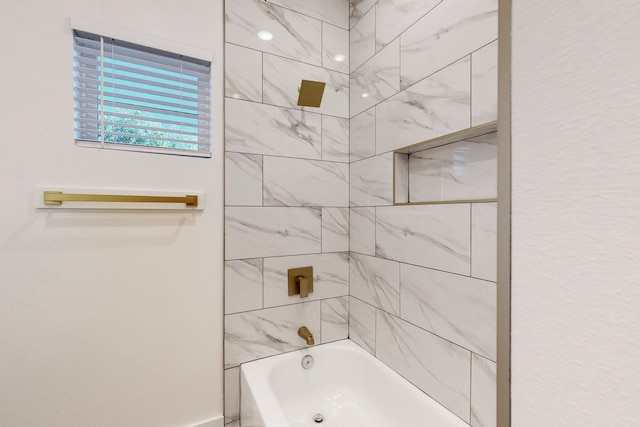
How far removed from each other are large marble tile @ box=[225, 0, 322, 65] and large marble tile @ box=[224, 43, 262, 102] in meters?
0.05

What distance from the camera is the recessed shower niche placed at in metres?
1.12

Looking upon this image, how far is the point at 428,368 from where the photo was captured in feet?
4.21

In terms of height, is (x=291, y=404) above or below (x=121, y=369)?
below

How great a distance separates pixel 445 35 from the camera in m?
1.18

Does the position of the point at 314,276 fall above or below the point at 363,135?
below

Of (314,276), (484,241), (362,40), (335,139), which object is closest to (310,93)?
(335,139)

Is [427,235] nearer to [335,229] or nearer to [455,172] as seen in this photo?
[455,172]

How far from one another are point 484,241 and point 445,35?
0.84m

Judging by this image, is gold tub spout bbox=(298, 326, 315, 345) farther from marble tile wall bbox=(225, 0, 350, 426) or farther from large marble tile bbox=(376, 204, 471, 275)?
large marble tile bbox=(376, 204, 471, 275)
